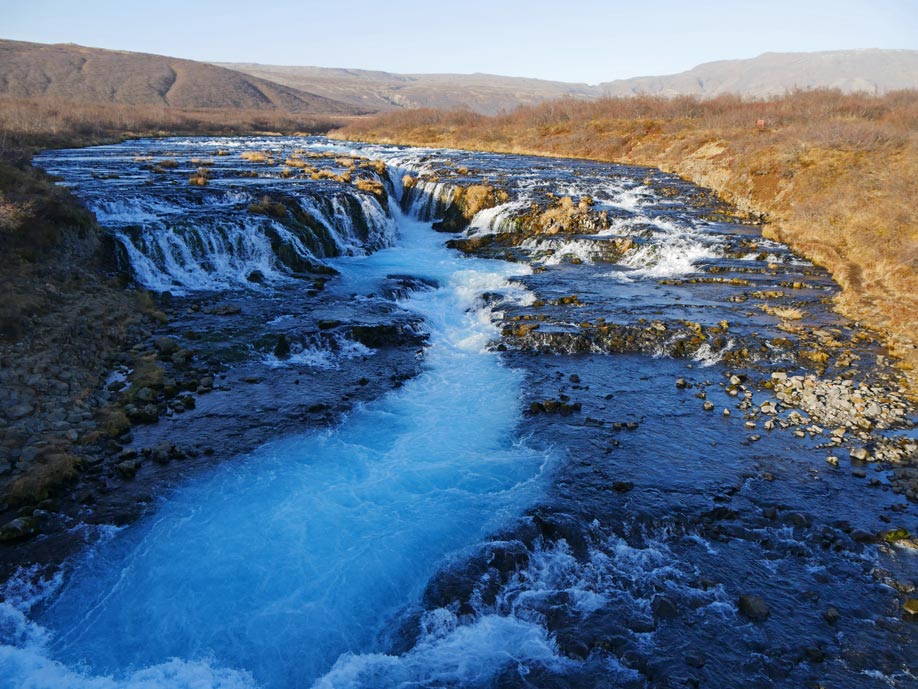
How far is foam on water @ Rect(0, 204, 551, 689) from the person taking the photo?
8109 mm

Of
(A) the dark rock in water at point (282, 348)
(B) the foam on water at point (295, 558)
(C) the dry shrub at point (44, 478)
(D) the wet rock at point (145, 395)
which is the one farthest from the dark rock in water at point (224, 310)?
(C) the dry shrub at point (44, 478)

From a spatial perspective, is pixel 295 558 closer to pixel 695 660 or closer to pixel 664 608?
pixel 664 608

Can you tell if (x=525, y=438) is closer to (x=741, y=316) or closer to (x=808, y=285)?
(x=741, y=316)

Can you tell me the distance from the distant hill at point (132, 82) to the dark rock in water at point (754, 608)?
484ft

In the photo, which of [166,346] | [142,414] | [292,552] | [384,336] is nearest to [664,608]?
[292,552]

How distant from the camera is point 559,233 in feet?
97.5

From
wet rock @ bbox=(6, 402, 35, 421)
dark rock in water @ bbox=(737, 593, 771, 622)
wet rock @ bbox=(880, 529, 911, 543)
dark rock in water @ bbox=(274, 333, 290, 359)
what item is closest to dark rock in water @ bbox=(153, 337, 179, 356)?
dark rock in water @ bbox=(274, 333, 290, 359)

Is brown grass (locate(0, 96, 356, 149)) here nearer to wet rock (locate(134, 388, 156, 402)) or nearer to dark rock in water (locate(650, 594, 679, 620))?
wet rock (locate(134, 388, 156, 402))

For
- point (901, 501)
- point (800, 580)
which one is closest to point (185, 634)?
point (800, 580)

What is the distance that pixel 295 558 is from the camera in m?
10.0

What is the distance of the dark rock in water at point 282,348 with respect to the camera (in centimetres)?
1736

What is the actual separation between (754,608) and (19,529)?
488 inches

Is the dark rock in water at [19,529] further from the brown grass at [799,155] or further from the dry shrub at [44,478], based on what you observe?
the brown grass at [799,155]

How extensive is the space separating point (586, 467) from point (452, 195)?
26017mm
